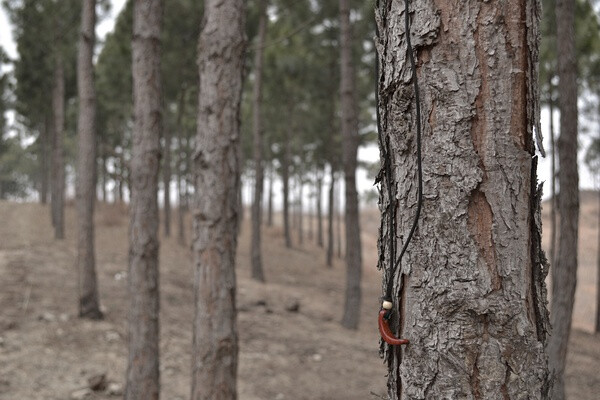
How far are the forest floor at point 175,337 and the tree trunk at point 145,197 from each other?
122 centimetres

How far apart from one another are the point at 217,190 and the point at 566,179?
3509 mm

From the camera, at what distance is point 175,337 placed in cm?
761

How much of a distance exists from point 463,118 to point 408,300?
0.42 meters

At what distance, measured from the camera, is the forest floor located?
595cm

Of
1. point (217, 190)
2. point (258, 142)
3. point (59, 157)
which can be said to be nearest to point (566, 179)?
point (217, 190)

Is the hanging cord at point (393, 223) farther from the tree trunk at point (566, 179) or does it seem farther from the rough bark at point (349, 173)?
the rough bark at point (349, 173)

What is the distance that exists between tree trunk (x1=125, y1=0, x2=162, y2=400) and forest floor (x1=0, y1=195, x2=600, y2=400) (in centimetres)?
122

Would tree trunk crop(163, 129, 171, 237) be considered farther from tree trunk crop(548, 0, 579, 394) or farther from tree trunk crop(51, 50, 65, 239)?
tree trunk crop(548, 0, 579, 394)

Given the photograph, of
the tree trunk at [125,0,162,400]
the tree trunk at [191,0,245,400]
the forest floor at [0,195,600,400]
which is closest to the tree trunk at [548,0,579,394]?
the forest floor at [0,195,600,400]

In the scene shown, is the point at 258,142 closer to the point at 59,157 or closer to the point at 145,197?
the point at 59,157

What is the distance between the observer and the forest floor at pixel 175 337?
234 inches

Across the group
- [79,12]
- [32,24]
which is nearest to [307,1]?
[79,12]

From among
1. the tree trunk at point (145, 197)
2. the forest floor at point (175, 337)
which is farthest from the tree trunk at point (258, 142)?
the tree trunk at point (145, 197)

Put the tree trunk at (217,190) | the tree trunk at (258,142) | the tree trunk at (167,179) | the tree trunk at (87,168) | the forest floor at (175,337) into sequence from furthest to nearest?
the tree trunk at (167,179) → the tree trunk at (258,142) → the tree trunk at (87,168) → the forest floor at (175,337) → the tree trunk at (217,190)
